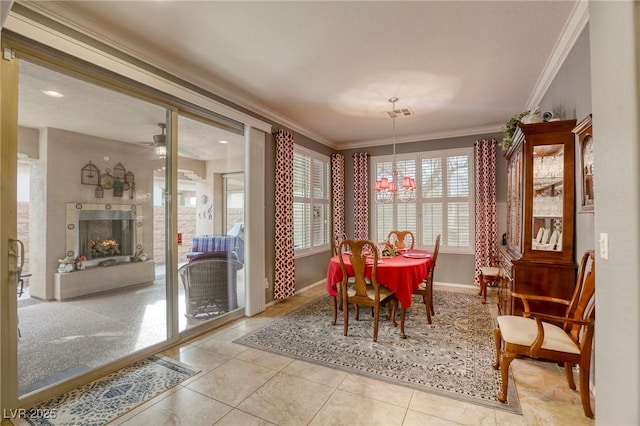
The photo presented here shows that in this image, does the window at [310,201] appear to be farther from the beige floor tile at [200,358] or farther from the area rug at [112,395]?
the area rug at [112,395]

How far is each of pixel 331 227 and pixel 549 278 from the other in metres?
3.90

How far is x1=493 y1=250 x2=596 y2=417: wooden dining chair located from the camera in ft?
6.14

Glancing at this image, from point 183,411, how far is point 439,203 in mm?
4871

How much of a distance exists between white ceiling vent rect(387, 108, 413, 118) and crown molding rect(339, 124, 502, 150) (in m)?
1.23

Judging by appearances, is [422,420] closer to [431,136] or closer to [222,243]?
[222,243]

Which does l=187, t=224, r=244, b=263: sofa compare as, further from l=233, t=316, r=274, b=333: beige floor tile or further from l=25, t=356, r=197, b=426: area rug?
l=25, t=356, r=197, b=426: area rug

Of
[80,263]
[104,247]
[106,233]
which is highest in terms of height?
[106,233]

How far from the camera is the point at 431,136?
17.5 ft

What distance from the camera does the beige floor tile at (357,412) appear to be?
1834 millimetres

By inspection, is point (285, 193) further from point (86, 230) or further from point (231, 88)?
point (86, 230)

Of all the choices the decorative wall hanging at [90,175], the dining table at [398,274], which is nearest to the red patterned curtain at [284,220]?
the dining table at [398,274]

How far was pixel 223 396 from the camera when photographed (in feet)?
6.89

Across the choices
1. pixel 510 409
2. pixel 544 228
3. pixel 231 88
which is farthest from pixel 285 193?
pixel 510 409

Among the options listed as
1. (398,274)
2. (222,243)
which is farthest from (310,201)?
(398,274)
